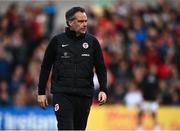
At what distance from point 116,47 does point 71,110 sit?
12.3 m

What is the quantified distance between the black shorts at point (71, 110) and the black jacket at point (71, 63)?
0.09m

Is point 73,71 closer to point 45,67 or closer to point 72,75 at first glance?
point 72,75

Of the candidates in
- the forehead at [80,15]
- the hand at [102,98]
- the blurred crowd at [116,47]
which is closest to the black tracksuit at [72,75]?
the hand at [102,98]

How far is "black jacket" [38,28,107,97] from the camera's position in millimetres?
10469

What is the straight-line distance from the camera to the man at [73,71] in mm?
10438

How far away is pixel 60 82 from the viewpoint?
10.5 metres

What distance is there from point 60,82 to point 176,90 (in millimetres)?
11768

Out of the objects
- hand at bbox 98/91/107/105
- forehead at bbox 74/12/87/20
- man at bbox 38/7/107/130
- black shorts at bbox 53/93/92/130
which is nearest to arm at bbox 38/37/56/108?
man at bbox 38/7/107/130

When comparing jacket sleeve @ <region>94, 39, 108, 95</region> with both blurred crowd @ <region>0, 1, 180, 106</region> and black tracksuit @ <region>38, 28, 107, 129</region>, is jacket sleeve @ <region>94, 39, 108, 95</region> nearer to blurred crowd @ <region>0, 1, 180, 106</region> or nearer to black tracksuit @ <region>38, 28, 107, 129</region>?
black tracksuit @ <region>38, 28, 107, 129</region>

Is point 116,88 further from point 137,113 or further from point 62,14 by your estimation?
point 62,14

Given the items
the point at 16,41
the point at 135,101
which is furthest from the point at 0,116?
Answer: the point at 135,101

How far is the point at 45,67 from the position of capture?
35.0 ft

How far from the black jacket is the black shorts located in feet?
0.30

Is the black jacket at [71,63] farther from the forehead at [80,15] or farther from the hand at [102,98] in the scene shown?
the forehead at [80,15]
